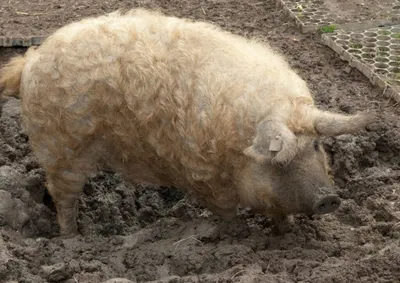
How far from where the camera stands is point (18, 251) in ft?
15.3

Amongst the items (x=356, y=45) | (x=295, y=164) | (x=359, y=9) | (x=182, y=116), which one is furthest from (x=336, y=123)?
(x=359, y=9)

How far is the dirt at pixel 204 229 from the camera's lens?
14.2 ft

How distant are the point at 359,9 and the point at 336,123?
426 cm

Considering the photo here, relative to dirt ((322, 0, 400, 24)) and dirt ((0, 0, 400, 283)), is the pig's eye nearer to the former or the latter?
dirt ((0, 0, 400, 283))

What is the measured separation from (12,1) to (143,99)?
4.84 metres

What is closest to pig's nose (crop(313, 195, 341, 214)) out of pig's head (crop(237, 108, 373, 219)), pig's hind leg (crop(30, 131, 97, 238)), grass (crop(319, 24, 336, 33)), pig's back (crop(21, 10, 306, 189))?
pig's head (crop(237, 108, 373, 219))

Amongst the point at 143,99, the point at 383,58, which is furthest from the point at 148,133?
the point at 383,58

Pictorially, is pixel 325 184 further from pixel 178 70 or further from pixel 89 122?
pixel 89 122

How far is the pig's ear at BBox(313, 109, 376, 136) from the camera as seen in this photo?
163 inches

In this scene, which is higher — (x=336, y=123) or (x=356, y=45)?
(x=336, y=123)

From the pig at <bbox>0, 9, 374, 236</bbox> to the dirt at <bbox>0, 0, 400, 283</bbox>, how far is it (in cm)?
29

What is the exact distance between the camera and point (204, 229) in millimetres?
5102

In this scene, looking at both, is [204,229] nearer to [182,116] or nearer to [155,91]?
[182,116]

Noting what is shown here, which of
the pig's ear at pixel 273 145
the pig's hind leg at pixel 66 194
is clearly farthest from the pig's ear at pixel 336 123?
the pig's hind leg at pixel 66 194
